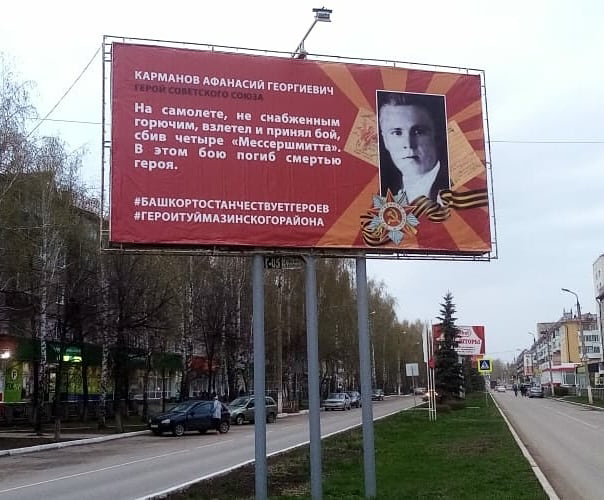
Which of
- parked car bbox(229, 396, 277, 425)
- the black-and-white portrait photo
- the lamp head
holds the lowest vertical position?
parked car bbox(229, 396, 277, 425)

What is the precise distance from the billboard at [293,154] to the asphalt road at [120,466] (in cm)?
567

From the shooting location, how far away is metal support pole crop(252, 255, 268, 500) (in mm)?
9367

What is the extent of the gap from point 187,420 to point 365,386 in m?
20.7

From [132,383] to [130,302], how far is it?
21.4m

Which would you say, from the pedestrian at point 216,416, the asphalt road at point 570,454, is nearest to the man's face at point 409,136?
the asphalt road at point 570,454

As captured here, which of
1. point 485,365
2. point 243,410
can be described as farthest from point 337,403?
point 243,410

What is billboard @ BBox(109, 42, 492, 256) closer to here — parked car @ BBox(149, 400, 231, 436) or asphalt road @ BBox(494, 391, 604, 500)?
asphalt road @ BBox(494, 391, 604, 500)

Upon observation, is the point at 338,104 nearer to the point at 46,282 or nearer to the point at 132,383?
the point at 46,282

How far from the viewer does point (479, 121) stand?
35.9 feet

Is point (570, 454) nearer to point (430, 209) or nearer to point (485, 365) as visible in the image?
point (430, 209)

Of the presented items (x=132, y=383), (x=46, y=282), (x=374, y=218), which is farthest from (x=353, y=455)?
(x=132, y=383)

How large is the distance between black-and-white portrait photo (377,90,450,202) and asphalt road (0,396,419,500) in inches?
276

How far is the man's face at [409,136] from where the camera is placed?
10.5 meters

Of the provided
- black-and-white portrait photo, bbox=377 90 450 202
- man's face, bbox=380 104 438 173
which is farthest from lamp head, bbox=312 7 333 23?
man's face, bbox=380 104 438 173
